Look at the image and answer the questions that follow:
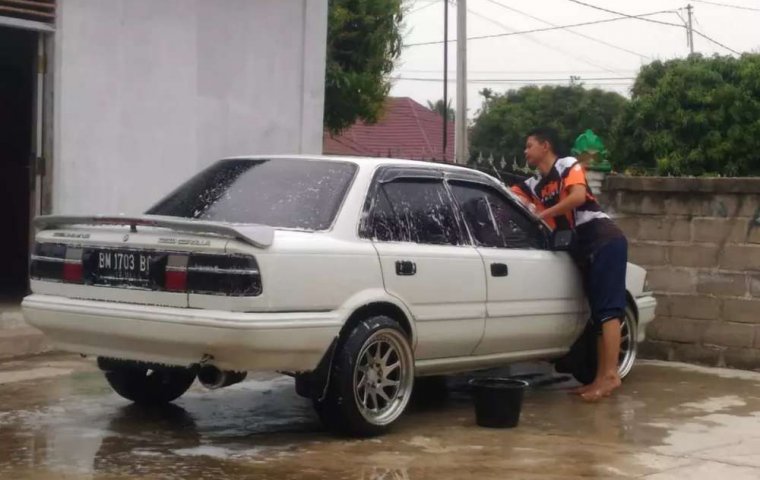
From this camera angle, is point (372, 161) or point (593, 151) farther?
point (593, 151)

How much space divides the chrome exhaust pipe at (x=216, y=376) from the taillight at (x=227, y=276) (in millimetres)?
442

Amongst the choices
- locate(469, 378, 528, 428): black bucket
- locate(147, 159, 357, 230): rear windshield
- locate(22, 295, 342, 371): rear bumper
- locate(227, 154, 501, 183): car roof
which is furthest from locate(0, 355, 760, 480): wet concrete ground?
locate(227, 154, 501, 183): car roof

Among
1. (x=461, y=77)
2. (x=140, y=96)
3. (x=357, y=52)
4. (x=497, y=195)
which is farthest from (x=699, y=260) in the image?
(x=357, y=52)

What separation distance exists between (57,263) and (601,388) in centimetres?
374

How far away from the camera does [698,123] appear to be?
31.8 metres

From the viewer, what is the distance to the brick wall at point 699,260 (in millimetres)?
10156

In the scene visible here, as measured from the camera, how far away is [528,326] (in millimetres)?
8055

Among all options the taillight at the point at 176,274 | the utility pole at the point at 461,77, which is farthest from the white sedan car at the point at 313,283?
the utility pole at the point at 461,77

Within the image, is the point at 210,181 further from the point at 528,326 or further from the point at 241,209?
the point at 528,326

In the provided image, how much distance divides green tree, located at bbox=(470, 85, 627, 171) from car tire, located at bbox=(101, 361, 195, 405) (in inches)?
1861

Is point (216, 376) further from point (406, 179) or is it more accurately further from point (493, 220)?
point (493, 220)

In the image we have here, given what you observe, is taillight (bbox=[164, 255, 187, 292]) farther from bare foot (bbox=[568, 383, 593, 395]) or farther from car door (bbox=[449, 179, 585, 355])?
bare foot (bbox=[568, 383, 593, 395])

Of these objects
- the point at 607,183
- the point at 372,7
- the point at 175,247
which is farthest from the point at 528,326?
the point at 372,7

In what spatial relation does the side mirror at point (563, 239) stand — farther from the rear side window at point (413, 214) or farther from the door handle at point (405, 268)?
the door handle at point (405, 268)
